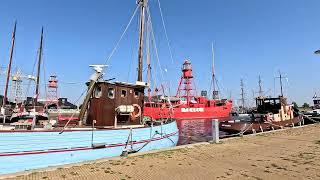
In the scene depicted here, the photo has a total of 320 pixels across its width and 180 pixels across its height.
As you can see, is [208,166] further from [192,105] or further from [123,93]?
[192,105]

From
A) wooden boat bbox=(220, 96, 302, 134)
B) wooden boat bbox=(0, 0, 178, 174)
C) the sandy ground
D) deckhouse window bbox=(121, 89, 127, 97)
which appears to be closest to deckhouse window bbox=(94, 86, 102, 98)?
wooden boat bbox=(0, 0, 178, 174)

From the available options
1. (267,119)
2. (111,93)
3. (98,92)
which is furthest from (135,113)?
(267,119)

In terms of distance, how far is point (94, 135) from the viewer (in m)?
13.4

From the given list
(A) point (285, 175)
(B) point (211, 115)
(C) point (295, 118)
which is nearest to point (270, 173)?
(A) point (285, 175)

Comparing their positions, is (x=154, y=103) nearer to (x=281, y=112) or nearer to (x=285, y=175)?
(x=281, y=112)

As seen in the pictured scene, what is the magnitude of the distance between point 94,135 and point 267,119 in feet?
64.9

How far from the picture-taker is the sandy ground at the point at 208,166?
9.20 m

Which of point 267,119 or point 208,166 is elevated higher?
point 267,119

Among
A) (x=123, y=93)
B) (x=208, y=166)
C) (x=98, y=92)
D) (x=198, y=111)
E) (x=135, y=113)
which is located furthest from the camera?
(x=198, y=111)

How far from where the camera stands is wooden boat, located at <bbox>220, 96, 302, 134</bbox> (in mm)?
25547

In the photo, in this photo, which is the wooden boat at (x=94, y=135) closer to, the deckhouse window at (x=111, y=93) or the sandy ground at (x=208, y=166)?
the deckhouse window at (x=111, y=93)

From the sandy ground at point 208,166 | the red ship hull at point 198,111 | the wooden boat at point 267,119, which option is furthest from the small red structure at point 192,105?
the sandy ground at point 208,166

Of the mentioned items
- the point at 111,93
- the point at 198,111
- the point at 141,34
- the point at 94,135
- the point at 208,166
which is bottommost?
the point at 208,166

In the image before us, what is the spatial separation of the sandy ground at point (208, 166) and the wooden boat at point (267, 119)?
969 centimetres
